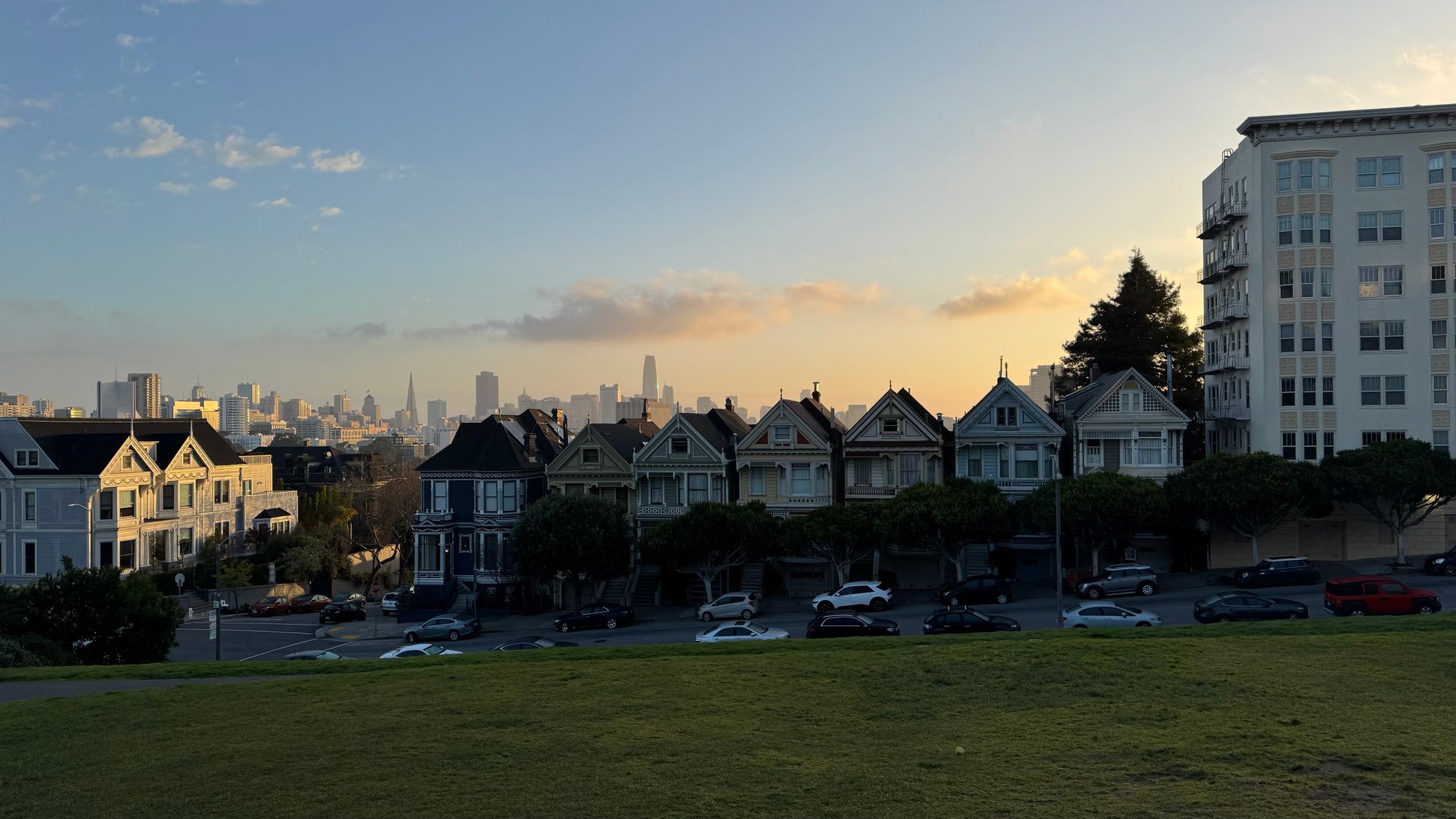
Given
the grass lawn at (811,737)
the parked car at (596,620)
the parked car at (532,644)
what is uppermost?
the grass lawn at (811,737)

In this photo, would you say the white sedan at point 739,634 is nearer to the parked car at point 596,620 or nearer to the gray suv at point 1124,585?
the parked car at point 596,620

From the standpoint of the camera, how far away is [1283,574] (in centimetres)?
4594

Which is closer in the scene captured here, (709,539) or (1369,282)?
(709,539)

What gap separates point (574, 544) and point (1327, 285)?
42.1 m

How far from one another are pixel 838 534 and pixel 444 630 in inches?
772

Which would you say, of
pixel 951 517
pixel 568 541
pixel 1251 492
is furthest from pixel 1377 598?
pixel 568 541

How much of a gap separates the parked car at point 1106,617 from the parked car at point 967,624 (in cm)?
199

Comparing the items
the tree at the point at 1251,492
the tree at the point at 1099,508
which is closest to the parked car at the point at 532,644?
the tree at the point at 1099,508

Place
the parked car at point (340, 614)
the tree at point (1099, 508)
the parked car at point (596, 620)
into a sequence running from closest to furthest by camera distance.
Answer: the tree at point (1099, 508) < the parked car at point (596, 620) < the parked car at point (340, 614)

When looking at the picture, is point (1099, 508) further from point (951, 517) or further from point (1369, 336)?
point (1369, 336)

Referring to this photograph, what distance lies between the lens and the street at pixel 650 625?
42719 millimetres

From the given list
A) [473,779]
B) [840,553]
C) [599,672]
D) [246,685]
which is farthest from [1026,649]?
[840,553]

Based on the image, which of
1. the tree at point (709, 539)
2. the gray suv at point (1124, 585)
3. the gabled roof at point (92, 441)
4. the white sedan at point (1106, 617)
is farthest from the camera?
the gabled roof at point (92, 441)

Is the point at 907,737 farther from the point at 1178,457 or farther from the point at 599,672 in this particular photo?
the point at 1178,457
